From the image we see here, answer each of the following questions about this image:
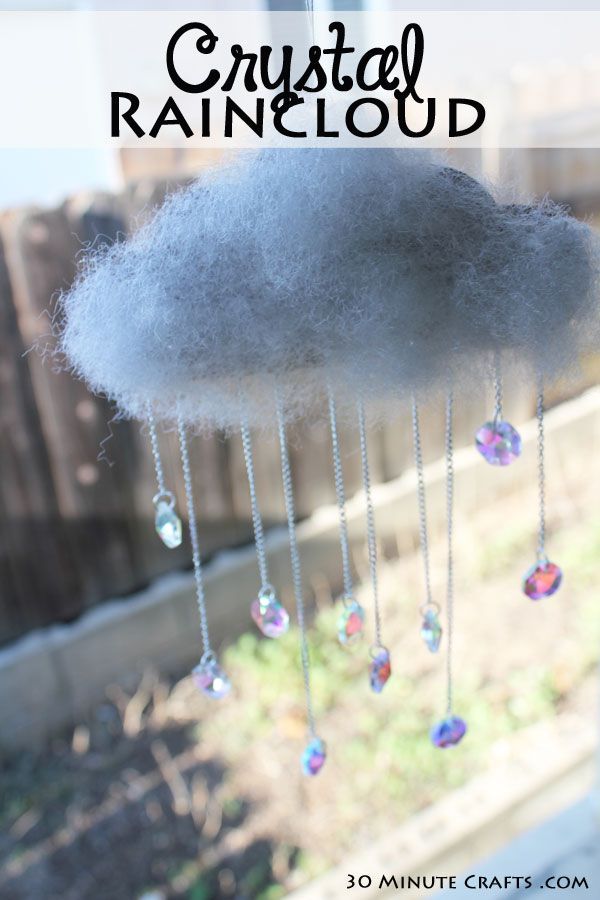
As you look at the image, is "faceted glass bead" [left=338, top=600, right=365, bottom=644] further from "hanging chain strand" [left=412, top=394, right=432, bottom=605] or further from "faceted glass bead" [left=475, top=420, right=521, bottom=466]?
"faceted glass bead" [left=475, top=420, right=521, bottom=466]

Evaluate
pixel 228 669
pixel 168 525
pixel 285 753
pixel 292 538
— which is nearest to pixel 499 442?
pixel 292 538

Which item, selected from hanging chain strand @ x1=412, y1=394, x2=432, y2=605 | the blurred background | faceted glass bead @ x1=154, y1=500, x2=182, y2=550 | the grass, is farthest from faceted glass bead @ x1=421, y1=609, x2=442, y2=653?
the grass

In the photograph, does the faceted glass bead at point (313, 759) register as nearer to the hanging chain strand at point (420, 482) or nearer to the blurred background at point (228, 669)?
the hanging chain strand at point (420, 482)

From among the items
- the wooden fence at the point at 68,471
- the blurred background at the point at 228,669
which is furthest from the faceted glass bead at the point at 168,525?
the wooden fence at the point at 68,471

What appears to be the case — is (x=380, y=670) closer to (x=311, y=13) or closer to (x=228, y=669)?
(x=311, y=13)

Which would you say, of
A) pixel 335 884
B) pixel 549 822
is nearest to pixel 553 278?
pixel 549 822
